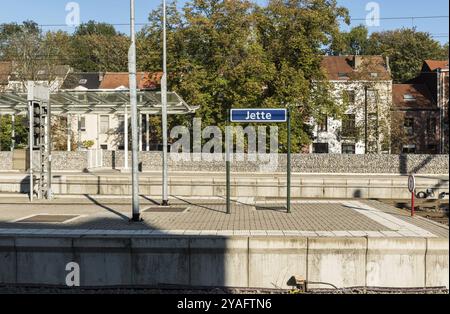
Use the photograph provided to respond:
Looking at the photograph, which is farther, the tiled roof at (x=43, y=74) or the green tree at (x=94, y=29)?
the green tree at (x=94, y=29)

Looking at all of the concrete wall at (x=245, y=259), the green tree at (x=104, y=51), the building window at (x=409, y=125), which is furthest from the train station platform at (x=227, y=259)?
the green tree at (x=104, y=51)

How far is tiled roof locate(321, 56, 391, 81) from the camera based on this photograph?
1531 inches

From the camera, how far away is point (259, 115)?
12562mm

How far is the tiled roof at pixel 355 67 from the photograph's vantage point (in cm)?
3888

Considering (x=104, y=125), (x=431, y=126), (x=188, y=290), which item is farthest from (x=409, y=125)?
(x=188, y=290)

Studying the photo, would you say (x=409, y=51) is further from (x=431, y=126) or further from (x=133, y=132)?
(x=133, y=132)

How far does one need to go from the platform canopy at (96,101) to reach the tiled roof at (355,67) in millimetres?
18497

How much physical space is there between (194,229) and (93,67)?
196 ft

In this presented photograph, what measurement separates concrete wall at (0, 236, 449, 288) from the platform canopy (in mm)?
15455

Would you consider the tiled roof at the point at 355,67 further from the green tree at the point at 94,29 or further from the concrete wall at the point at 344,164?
the green tree at the point at 94,29

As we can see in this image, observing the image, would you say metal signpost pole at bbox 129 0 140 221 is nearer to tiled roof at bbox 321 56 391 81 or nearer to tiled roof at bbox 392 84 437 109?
tiled roof at bbox 321 56 391 81

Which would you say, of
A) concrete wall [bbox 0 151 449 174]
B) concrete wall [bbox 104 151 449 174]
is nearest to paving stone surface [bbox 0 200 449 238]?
concrete wall [bbox 0 151 449 174]
